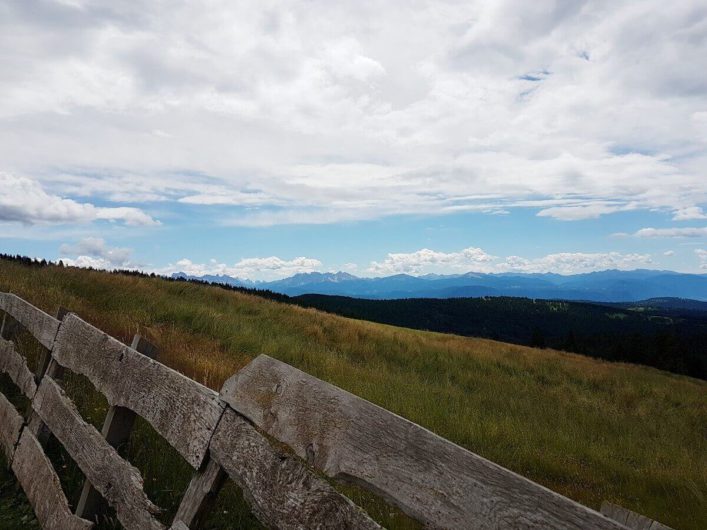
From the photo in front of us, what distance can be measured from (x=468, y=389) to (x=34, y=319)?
34.4 feet

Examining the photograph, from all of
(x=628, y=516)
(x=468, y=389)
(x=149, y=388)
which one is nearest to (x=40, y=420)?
(x=149, y=388)

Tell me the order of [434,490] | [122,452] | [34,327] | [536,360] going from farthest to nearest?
[536,360] < [34,327] < [122,452] < [434,490]

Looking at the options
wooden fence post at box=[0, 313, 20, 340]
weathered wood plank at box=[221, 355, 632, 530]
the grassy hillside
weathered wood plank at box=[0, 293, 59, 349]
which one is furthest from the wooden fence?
wooden fence post at box=[0, 313, 20, 340]

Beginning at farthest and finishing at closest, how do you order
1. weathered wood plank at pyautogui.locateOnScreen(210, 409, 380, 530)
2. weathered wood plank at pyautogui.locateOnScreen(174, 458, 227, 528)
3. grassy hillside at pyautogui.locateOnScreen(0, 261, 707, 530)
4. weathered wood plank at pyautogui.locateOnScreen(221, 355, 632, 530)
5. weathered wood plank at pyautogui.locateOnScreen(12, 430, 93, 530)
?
grassy hillside at pyautogui.locateOnScreen(0, 261, 707, 530) < weathered wood plank at pyautogui.locateOnScreen(12, 430, 93, 530) < weathered wood plank at pyautogui.locateOnScreen(174, 458, 227, 528) < weathered wood plank at pyautogui.locateOnScreen(210, 409, 380, 530) < weathered wood plank at pyautogui.locateOnScreen(221, 355, 632, 530)

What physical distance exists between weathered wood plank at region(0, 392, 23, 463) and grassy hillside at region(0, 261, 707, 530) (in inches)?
30.2

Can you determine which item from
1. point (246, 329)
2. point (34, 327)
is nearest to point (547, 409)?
point (246, 329)

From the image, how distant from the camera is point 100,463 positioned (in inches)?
129

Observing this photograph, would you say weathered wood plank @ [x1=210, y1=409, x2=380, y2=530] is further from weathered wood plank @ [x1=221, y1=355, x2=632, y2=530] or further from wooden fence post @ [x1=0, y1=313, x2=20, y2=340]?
wooden fence post @ [x1=0, y1=313, x2=20, y2=340]

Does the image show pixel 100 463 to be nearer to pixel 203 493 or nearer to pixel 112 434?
pixel 112 434

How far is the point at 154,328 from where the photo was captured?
1125cm

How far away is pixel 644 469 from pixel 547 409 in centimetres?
384

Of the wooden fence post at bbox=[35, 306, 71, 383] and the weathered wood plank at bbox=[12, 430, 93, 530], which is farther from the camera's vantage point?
the wooden fence post at bbox=[35, 306, 71, 383]

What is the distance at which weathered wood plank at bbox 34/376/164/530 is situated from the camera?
9.28 feet

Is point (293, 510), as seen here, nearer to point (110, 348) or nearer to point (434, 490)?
point (434, 490)
